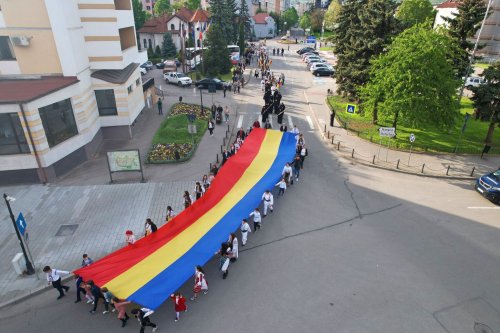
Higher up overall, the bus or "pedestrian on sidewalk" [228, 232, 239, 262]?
the bus

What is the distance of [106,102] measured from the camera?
24281 mm

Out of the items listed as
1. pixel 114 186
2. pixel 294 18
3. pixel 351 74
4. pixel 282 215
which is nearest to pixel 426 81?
pixel 351 74

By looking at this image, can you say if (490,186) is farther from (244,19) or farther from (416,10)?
(244,19)

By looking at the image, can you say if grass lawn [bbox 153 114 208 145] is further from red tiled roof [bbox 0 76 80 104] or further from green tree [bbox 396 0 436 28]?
green tree [bbox 396 0 436 28]

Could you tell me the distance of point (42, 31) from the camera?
19719 mm

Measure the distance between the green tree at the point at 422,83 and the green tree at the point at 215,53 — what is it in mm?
27263

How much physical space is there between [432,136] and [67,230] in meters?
25.3

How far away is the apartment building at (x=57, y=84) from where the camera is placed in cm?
1823

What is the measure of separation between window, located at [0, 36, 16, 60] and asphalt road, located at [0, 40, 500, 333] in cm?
1579

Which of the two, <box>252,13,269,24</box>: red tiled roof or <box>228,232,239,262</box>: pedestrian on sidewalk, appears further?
<box>252,13,269,24</box>: red tiled roof

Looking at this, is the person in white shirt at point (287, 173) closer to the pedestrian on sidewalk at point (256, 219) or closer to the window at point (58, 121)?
the pedestrian on sidewalk at point (256, 219)

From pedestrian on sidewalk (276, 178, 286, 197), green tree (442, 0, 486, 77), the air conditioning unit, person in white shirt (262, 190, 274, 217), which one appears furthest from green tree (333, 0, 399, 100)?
the air conditioning unit

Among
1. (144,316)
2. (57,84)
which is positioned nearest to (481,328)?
(144,316)

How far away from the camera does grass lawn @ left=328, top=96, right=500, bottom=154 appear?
77.9 ft
